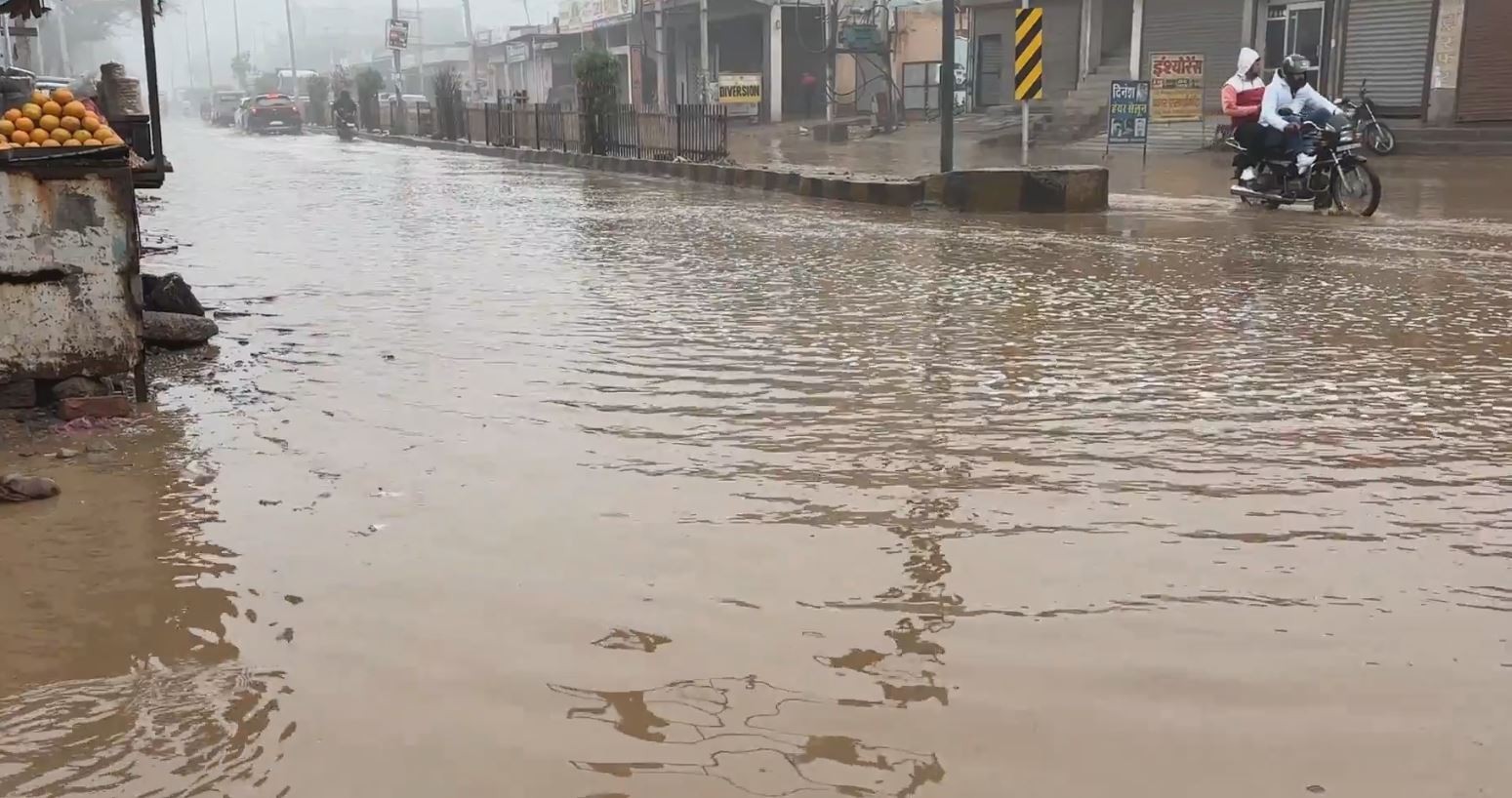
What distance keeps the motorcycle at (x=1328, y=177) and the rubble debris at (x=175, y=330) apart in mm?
9666

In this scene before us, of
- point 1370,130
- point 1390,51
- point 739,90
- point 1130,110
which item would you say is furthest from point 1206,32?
point 739,90

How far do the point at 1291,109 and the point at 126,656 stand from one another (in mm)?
11703

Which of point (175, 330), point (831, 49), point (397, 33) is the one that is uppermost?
point (397, 33)

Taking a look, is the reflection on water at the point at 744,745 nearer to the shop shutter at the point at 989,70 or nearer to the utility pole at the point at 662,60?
the shop shutter at the point at 989,70

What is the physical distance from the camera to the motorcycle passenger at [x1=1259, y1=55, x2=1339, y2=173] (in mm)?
11992

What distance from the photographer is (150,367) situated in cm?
607

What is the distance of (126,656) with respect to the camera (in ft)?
9.75

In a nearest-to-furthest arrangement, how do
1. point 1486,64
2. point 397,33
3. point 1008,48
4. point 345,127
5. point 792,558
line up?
point 792,558, point 1486,64, point 1008,48, point 345,127, point 397,33

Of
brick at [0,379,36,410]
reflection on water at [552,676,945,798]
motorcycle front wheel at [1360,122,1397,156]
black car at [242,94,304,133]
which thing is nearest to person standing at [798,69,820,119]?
motorcycle front wheel at [1360,122,1397,156]

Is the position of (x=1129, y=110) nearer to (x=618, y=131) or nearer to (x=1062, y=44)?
(x=618, y=131)

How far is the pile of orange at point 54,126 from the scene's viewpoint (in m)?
5.10

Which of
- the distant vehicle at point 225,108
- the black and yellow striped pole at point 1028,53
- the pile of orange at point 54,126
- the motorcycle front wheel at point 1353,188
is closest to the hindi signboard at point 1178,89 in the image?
the black and yellow striped pole at point 1028,53

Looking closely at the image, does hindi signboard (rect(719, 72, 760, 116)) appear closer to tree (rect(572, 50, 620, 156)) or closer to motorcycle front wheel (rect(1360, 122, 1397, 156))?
tree (rect(572, 50, 620, 156))

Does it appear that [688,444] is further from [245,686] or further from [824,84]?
[824,84]
